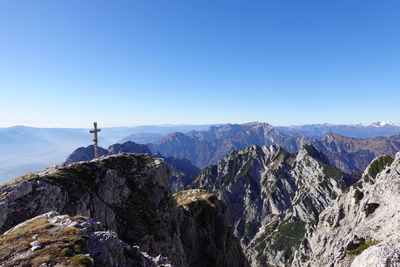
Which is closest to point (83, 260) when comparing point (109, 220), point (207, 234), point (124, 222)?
point (109, 220)

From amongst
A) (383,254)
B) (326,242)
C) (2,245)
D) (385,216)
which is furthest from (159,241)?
(326,242)

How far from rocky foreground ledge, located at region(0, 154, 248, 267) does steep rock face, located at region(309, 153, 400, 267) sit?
20.6 metres

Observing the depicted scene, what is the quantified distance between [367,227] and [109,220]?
2511 inches

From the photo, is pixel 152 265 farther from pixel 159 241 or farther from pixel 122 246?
pixel 159 241

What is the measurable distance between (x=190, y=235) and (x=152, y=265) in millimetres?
43638

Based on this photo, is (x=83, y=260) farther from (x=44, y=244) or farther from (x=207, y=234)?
(x=207, y=234)

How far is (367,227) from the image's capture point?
63.7 m

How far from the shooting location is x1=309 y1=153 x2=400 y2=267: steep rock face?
68.4 ft

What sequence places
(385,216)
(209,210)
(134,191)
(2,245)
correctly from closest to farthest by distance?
(2,245) < (134,191) < (385,216) < (209,210)

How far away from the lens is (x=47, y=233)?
891 inches

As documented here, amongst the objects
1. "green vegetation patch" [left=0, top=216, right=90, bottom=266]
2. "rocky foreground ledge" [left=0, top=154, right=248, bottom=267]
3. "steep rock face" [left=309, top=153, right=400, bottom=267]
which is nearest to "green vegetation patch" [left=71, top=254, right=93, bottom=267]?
"rocky foreground ledge" [left=0, top=154, right=248, bottom=267]

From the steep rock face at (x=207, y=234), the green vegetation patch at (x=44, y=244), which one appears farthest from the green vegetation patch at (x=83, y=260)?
the steep rock face at (x=207, y=234)

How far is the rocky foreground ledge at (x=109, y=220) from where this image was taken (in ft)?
67.3

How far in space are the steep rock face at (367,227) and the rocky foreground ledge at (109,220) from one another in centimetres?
2061
